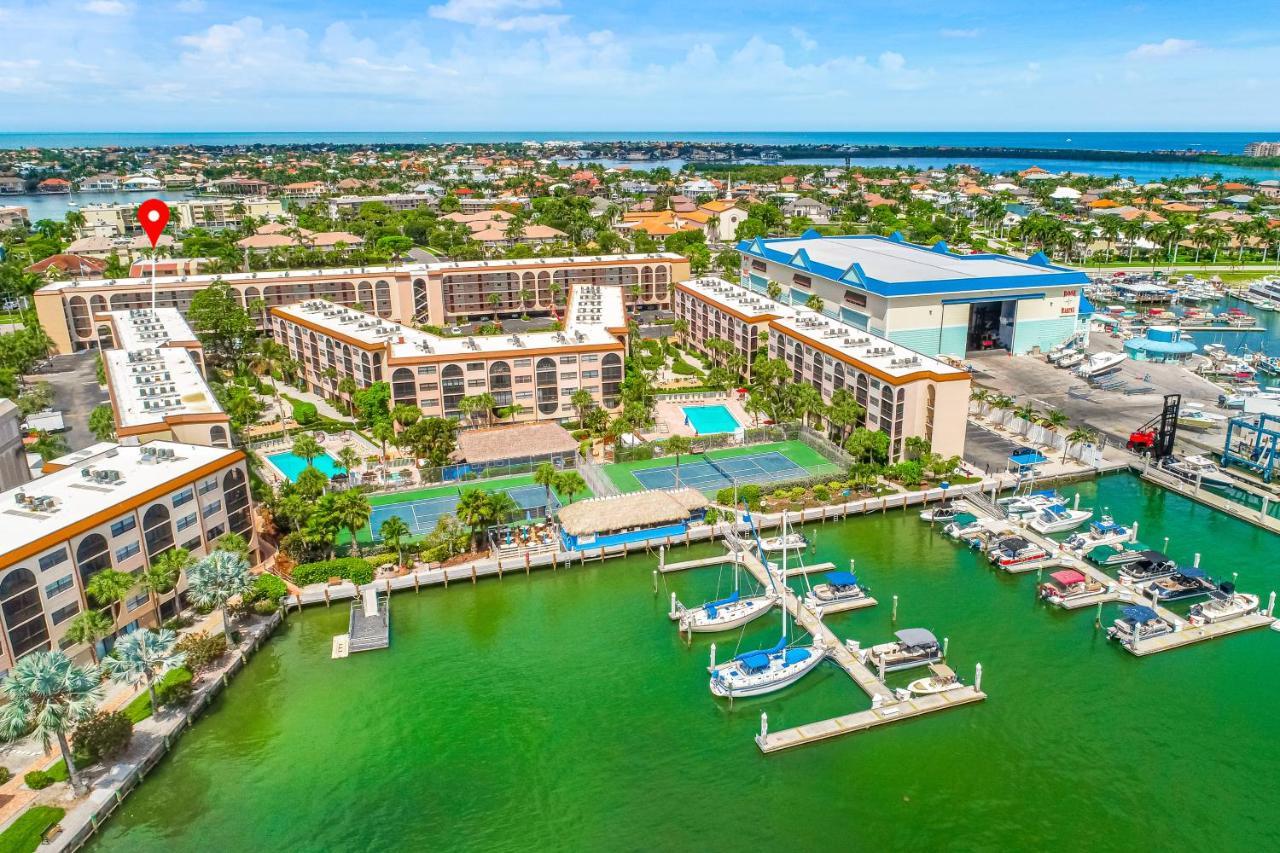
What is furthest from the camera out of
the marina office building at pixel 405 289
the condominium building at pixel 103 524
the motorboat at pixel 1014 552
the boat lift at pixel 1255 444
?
the marina office building at pixel 405 289

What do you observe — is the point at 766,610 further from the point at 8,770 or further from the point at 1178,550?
the point at 8,770

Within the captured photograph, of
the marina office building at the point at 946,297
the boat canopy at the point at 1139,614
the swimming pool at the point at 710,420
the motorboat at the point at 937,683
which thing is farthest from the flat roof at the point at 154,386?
the marina office building at the point at 946,297

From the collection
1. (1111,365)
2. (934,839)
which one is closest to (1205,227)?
(1111,365)

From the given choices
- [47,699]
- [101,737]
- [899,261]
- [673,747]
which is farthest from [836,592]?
[899,261]

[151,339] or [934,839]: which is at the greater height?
[151,339]

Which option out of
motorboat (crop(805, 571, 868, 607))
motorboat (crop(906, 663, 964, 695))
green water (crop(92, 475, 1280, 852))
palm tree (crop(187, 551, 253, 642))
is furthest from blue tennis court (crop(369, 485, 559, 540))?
motorboat (crop(906, 663, 964, 695))

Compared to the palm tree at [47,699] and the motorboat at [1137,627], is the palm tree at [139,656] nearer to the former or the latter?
the palm tree at [47,699]
